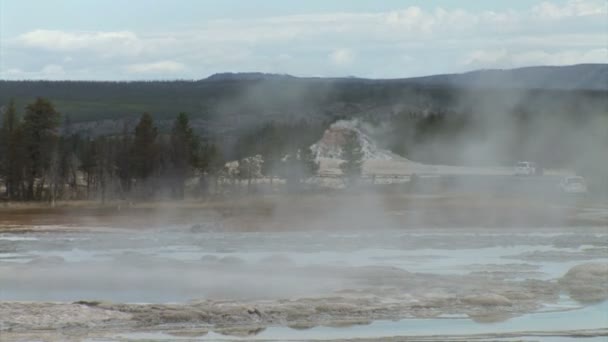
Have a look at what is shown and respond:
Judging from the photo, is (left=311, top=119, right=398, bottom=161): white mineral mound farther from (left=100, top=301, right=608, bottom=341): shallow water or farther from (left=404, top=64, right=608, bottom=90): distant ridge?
(left=100, top=301, right=608, bottom=341): shallow water

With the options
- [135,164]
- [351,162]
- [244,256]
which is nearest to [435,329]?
[244,256]

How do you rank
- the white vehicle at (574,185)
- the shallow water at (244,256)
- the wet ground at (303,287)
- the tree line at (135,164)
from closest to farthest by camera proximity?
the wet ground at (303,287) < the shallow water at (244,256) < the white vehicle at (574,185) < the tree line at (135,164)

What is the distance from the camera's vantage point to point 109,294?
32031 millimetres

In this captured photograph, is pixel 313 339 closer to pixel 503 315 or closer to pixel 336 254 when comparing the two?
pixel 503 315

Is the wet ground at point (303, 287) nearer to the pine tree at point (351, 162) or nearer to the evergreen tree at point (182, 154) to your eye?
the evergreen tree at point (182, 154)

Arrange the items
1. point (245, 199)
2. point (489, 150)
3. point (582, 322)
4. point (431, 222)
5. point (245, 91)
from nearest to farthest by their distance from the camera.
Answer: point (582, 322)
point (431, 222)
point (245, 199)
point (489, 150)
point (245, 91)

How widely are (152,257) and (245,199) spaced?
34.3 meters

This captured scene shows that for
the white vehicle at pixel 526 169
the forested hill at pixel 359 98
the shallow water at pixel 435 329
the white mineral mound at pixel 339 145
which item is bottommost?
the shallow water at pixel 435 329

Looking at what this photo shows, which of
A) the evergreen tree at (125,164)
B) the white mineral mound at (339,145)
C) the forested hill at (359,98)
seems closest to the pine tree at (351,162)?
the forested hill at (359,98)

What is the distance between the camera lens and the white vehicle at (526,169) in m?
82.8

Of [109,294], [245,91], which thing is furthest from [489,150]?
[109,294]

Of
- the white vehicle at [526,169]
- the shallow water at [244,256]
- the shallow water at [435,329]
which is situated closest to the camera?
the shallow water at [435,329]

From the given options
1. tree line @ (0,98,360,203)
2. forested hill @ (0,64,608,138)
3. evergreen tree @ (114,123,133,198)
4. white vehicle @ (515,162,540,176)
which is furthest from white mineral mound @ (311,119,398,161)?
white vehicle @ (515,162,540,176)

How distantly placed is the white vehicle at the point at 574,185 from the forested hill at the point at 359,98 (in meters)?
6.26
